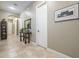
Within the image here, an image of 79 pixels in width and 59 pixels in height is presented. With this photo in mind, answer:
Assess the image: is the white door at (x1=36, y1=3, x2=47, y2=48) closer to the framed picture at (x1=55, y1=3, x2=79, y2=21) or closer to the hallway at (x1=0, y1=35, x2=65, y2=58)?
the hallway at (x1=0, y1=35, x2=65, y2=58)

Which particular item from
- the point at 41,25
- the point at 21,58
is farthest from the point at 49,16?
the point at 21,58

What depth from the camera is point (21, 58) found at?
9.76 feet

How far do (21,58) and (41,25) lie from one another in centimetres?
233

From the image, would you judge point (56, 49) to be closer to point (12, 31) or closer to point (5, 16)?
point (5, 16)

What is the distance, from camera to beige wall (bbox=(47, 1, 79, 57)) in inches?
106

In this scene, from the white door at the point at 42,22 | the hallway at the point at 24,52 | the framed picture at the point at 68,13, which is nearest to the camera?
the framed picture at the point at 68,13

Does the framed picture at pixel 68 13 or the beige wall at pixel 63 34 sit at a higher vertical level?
the framed picture at pixel 68 13

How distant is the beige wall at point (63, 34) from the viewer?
2701 mm

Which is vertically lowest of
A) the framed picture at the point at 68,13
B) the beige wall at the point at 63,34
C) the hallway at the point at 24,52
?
the hallway at the point at 24,52

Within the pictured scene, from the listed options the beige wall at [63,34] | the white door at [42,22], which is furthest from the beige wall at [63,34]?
the white door at [42,22]

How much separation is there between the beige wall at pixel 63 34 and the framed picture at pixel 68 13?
0.43 feet

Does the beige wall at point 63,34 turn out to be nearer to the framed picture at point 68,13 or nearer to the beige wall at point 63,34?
the beige wall at point 63,34

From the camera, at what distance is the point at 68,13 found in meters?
2.96

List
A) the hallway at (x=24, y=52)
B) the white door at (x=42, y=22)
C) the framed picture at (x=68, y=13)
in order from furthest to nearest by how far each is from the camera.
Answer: the white door at (x=42, y=22) → the hallway at (x=24, y=52) → the framed picture at (x=68, y=13)
